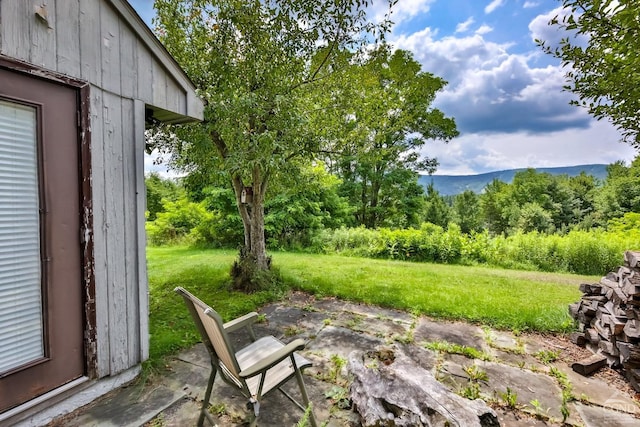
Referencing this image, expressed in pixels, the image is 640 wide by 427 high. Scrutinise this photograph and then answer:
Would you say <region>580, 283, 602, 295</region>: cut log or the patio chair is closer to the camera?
the patio chair

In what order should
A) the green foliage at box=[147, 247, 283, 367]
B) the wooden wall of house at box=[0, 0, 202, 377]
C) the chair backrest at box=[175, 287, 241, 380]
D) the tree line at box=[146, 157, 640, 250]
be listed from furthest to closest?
the tree line at box=[146, 157, 640, 250], the green foliage at box=[147, 247, 283, 367], the wooden wall of house at box=[0, 0, 202, 377], the chair backrest at box=[175, 287, 241, 380]

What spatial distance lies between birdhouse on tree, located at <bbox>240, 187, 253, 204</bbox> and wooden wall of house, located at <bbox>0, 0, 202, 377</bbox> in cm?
244

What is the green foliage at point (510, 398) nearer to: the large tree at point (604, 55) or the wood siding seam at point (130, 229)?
the large tree at point (604, 55)

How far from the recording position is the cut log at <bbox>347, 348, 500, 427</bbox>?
5.59 feet

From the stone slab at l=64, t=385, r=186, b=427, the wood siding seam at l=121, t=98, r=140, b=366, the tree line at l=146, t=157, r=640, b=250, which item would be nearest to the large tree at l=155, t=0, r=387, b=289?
the tree line at l=146, t=157, r=640, b=250

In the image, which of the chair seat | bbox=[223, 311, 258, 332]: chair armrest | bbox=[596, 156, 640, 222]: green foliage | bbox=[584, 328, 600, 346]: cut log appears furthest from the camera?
bbox=[596, 156, 640, 222]: green foliage

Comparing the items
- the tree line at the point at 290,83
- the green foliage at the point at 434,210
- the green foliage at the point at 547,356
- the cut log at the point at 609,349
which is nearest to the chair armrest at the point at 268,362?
the tree line at the point at 290,83

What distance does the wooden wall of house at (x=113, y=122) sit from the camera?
1967 millimetres

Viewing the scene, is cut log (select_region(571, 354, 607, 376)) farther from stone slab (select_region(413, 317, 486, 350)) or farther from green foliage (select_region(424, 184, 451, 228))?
green foliage (select_region(424, 184, 451, 228))

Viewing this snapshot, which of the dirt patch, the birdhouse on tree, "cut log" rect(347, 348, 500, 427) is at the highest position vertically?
the birdhouse on tree

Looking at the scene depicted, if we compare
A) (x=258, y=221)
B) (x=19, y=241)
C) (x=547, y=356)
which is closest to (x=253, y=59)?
(x=258, y=221)

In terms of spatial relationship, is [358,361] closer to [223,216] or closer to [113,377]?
[113,377]

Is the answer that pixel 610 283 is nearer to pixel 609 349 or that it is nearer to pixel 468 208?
pixel 609 349

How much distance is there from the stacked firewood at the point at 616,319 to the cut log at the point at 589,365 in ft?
0.18
